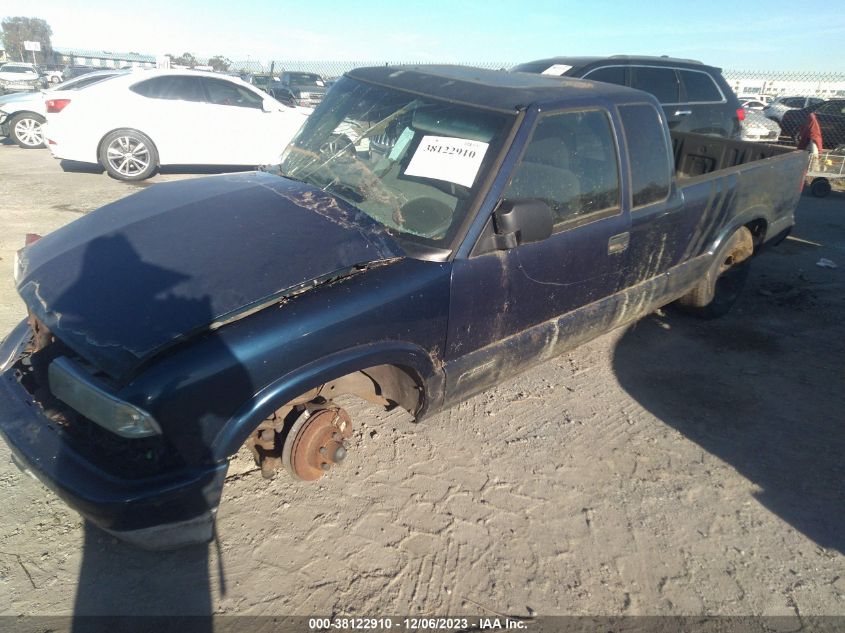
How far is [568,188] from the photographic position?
3.16m

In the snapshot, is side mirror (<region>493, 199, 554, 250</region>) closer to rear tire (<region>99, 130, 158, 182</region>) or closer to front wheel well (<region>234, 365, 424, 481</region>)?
front wheel well (<region>234, 365, 424, 481</region>)

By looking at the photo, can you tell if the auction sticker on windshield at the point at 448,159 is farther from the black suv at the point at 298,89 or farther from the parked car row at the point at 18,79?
the parked car row at the point at 18,79

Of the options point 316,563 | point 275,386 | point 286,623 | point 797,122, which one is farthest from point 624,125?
point 797,122

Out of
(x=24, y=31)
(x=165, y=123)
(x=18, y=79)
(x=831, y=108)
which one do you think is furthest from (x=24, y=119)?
(x=24, y=31)

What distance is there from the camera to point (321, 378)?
2252 millimetres

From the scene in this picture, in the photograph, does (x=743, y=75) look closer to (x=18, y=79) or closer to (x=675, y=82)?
(x=675, y=82)

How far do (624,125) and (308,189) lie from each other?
1870 mm

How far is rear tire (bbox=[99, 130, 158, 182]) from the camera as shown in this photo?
8.72 metres

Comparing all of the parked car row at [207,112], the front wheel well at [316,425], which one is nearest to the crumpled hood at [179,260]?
the front wheel well at [316,425]

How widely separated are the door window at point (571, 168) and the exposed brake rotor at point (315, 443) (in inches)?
52.1

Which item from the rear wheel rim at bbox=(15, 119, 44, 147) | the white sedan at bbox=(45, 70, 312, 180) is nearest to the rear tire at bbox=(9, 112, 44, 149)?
the rear wheel rim at bbox=(15, 119, 44, 147)

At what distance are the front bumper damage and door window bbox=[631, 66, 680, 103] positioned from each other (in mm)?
7272

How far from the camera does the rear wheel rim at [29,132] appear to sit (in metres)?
12.1

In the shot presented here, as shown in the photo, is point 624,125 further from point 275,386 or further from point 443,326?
point 275,386
